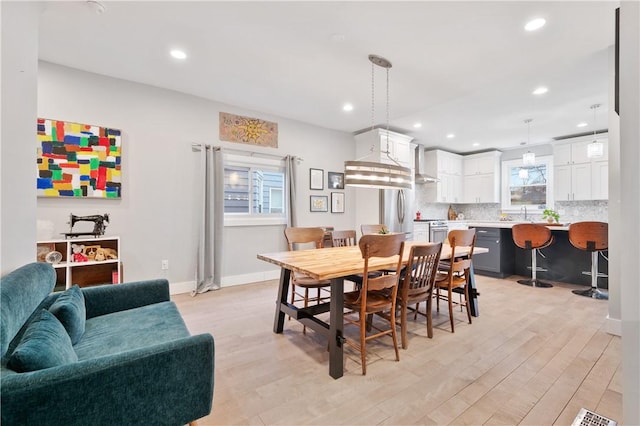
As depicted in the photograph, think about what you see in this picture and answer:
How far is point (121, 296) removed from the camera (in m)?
2.09

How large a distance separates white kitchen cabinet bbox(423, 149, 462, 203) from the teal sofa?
21.5 ft

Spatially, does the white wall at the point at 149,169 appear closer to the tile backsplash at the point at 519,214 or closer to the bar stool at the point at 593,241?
the bar stool at the point at 593,241

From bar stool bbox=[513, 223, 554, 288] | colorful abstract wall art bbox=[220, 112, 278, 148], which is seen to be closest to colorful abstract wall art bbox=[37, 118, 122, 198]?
colorful abstract wall art bbox=[220, 112, 278, 148]

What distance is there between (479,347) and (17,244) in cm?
341

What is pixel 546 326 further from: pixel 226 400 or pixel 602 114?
pixel 602 114

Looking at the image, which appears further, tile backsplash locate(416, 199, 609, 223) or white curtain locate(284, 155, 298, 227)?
tile backsplash locate(416, 199, 609, 223)

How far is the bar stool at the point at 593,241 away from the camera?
368 cm

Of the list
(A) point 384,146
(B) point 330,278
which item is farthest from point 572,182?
(B) point 330,278

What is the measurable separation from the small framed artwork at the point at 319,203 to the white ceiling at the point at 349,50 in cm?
162

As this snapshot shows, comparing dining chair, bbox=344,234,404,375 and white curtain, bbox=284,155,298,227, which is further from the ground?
white curtain, bbox=284,155,298,227

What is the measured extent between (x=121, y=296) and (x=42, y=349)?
3.74ft

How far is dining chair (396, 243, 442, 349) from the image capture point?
7.53 ft

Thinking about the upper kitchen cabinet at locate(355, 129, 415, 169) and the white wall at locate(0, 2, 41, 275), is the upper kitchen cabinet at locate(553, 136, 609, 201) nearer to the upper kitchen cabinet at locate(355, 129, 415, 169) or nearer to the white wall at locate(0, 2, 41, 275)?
the upper kitchen cabinet at locate(355, 129, 415, 169)

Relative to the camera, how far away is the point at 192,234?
4.06m
